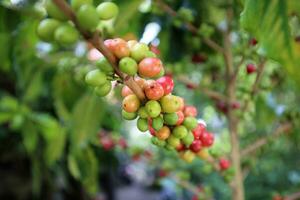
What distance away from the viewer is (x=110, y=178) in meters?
3.11

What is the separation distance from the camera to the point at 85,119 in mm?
1003

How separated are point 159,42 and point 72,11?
0.68 meters

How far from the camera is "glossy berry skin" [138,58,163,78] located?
1.18ft

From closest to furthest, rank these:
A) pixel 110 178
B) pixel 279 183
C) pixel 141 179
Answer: pixel 279 183 < pixel 110 178 < pixel 141 179

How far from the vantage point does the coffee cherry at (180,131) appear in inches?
16.9

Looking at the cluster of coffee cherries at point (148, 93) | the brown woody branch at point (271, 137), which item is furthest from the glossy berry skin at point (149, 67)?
the brown woody branch at point (271, 137)

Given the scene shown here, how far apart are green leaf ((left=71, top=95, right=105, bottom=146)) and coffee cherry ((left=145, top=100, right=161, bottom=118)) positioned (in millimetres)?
636

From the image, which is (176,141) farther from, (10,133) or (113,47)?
(10,133)

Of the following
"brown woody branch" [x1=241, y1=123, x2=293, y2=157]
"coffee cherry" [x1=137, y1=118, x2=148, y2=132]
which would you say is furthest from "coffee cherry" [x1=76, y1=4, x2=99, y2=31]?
"brown woody branch" [x1=241, y1=123, x2=293, y2=157]

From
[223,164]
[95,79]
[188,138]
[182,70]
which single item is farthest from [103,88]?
[182,70]

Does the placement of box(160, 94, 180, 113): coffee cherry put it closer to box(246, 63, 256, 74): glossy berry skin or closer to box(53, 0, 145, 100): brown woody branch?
box(53, 0, 145, 100): brown woody branch

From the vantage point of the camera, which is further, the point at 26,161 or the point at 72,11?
the point at 26,161

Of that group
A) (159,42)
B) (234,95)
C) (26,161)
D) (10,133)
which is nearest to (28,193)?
(26,161)

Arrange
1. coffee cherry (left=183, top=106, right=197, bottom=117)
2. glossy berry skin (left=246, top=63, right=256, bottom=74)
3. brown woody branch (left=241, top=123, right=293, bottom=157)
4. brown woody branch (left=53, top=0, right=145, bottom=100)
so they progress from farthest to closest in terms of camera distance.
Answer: brown woody branch (left=241, top=123, right=293, bottom=157)
glossy berry skin (left=246, top=63, right=256, bottom=74)
coffee cherry (left=183, top=106, right=197, bottom=117)
brown woody branch (left=53, top=0, right=145, bottom=100)
